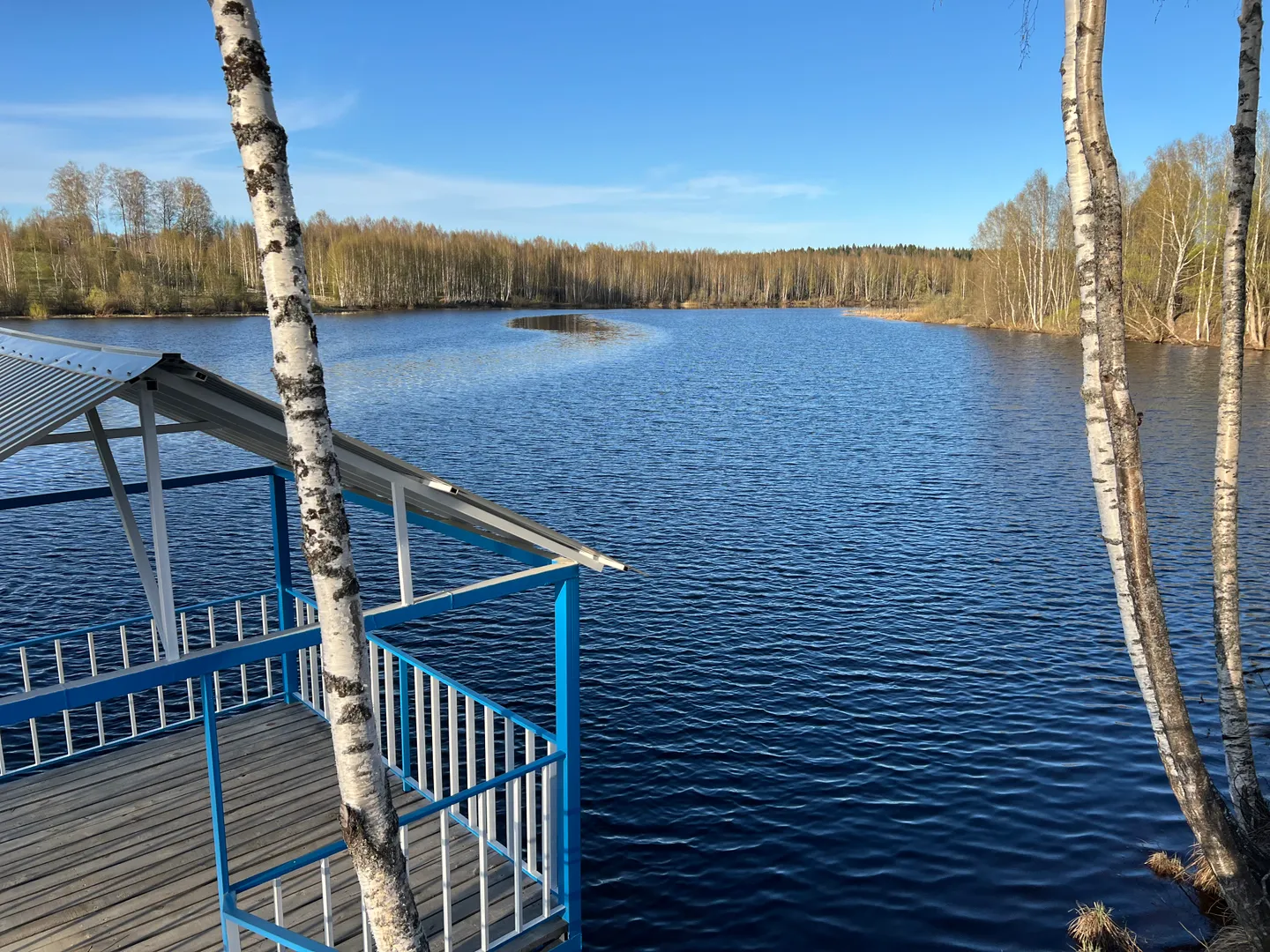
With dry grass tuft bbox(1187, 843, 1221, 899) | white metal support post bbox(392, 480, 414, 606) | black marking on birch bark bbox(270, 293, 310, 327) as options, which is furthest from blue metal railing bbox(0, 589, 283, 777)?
dry grass tuft bbox(1187, 843, 1221, 899)

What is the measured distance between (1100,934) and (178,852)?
24.9ft

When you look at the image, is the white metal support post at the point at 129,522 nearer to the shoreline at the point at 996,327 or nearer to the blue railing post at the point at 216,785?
the blue railing post at the point at 216,785

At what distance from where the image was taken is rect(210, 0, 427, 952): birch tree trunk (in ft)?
11.5

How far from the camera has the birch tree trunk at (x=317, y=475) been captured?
11.5ft

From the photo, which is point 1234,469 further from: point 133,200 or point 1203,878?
point 133,200

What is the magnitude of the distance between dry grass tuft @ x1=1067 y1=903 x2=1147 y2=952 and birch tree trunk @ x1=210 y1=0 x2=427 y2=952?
6296mm

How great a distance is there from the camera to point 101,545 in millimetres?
18484

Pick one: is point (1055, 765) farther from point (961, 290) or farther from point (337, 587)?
point (961, 290)

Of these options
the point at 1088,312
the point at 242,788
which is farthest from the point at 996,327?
the point at 242,788

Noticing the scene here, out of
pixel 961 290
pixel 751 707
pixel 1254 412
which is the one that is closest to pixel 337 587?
pixel 751 707

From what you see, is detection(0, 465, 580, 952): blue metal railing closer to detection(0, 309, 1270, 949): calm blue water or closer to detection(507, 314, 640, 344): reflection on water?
detection(0, 309, 1270, 949): calm blue water

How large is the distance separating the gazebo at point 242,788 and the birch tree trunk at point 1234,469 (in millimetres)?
5276

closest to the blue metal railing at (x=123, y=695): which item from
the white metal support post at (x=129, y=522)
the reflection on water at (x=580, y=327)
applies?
the white metal support post at (x=129, y=522)

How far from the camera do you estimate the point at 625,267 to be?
477ft
